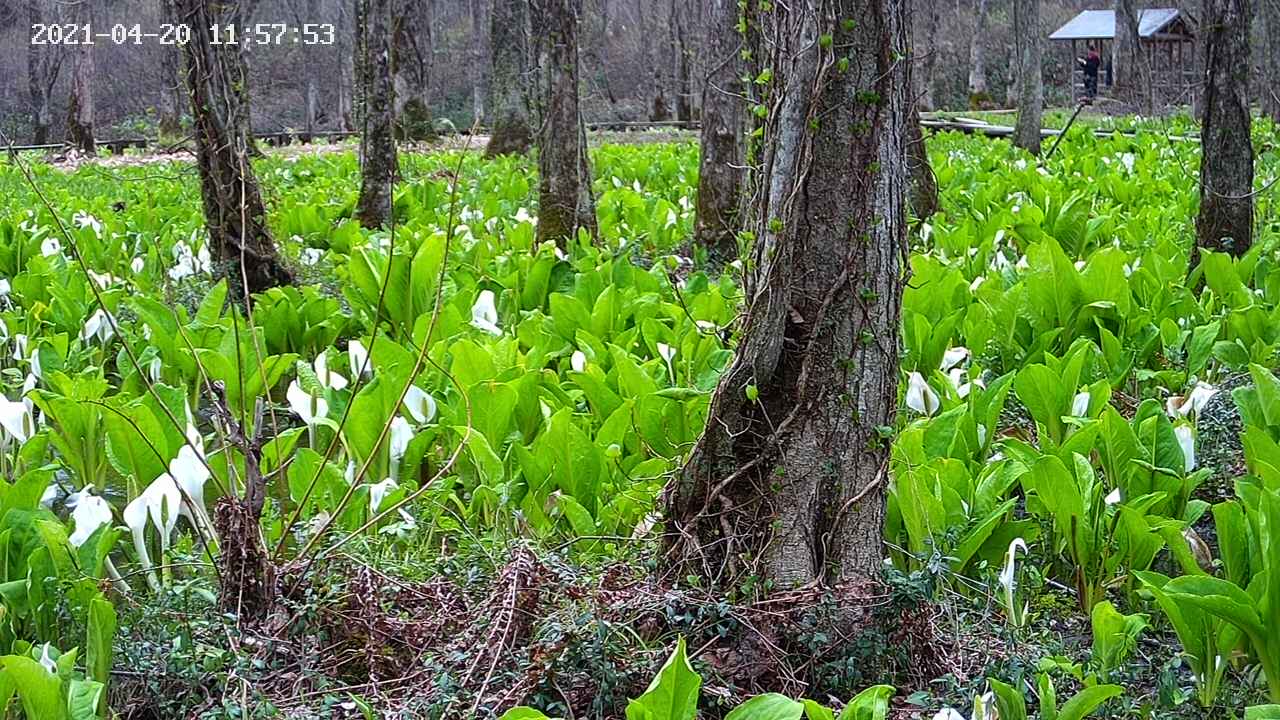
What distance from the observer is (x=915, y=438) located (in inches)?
144

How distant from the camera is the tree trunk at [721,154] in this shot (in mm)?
8227

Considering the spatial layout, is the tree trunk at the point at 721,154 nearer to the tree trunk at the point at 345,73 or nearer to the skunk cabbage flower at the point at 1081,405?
the skunk cabbage flower at the point at 1081,405

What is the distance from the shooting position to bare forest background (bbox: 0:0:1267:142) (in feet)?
103

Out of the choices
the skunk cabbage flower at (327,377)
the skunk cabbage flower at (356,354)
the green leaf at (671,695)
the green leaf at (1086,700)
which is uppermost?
the skunk cabbage flower at (356,354)

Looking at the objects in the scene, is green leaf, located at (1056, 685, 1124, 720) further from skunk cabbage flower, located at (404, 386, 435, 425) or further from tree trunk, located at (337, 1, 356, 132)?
tree trunk, located at (337, 1, 356, 132)

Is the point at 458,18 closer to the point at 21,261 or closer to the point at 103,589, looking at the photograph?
the point at 21,261

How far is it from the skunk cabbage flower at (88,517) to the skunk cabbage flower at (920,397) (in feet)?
7.66

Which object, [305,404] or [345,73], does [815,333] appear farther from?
[345,73]

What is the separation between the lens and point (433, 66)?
39219mm

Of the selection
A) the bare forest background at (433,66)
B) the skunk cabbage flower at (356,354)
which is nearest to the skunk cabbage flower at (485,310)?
the skunk cabbage flower at (356,354)

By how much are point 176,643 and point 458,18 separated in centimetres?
4571

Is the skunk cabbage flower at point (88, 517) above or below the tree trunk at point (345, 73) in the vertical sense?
below

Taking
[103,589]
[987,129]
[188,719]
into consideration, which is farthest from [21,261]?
[987,129]

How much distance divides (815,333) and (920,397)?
4.77 ft
